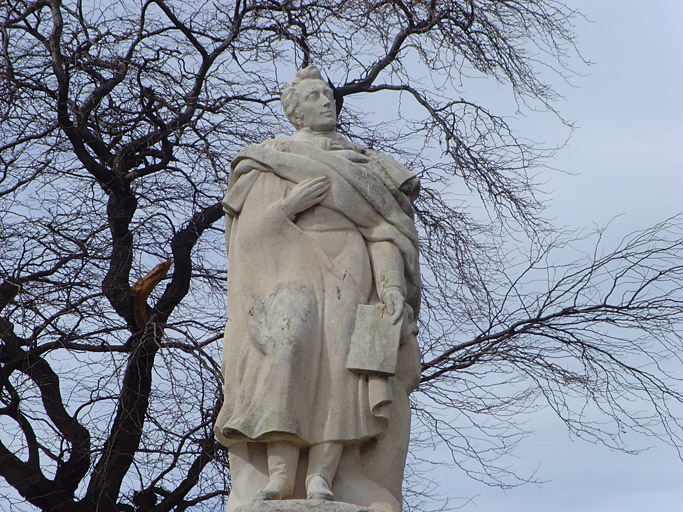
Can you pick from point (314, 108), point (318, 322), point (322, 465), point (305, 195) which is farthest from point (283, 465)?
point (314, 108)

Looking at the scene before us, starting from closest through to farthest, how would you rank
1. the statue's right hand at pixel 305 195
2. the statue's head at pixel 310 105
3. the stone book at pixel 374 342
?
the stone book at pixel 374 342, the statue's right hand at pixel 305 195, the statue's head at pixel 310 105

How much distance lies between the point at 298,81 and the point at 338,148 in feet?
1.19

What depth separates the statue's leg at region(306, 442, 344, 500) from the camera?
604cm

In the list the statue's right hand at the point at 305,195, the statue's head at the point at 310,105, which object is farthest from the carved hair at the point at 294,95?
the statue's right hand at the point at 305,195

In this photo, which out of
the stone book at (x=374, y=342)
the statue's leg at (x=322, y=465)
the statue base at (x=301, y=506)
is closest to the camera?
the statue base at (x=301, y=506)

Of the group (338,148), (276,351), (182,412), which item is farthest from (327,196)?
(182,412)

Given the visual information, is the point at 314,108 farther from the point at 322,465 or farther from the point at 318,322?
the point at 322,465

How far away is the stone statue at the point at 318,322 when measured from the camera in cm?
612

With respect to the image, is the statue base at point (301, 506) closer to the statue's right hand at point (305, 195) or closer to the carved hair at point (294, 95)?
the statue's right hand at point (305, 195)

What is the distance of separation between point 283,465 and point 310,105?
1625 mm

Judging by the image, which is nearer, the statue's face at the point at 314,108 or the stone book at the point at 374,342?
the stone book at the point at 374,342

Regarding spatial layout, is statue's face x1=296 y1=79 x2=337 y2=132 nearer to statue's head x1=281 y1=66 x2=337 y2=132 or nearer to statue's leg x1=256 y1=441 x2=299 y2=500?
statue's head x1=281 y1=66 x2=337 y2=132

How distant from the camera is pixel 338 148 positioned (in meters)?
6.75

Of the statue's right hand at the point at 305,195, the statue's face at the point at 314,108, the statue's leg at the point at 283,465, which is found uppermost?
the statue's face at the point at 314,108
